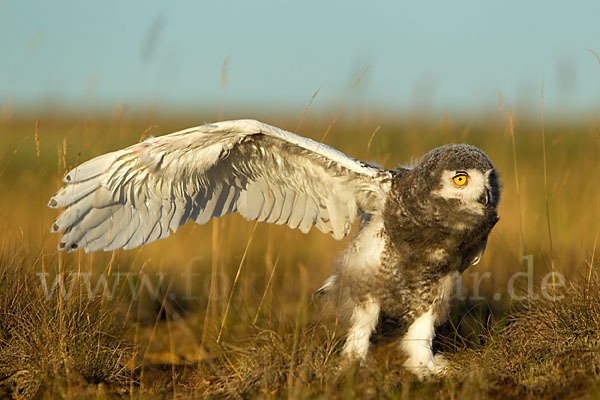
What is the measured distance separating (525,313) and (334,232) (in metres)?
1.40

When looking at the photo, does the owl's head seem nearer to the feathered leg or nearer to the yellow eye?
the yellow eye

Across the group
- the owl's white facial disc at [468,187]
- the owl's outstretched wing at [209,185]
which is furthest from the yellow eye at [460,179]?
the owl's outstretched wing at [209,185]

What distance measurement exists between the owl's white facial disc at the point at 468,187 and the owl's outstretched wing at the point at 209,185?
446mm

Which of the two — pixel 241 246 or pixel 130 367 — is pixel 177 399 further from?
pixel 241 246

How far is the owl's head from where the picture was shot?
3.27 m

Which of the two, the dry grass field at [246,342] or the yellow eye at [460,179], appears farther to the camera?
the yellow eye at [460,179]

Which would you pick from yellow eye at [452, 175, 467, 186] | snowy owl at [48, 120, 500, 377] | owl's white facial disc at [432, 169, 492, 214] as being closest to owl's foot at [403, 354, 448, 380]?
snowy owl at [48, 120, 500, 377]

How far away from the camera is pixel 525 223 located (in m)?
6.88

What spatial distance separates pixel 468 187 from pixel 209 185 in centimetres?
169

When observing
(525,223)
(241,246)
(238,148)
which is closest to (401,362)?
(238,148)

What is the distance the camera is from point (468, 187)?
3279 millimetres

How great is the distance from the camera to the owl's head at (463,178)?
10.7 ft

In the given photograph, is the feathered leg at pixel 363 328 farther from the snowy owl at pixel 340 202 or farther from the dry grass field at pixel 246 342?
the dry grass field at pixel 246 342

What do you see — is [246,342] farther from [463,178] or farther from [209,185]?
[463,178]
